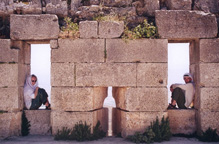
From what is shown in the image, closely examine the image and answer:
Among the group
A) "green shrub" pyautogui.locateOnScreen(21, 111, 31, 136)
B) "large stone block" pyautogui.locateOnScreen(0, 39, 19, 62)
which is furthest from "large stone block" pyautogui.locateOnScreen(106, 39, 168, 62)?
"green shrub" pyautogui.locateOnScreen(21, 111, 31, 136)

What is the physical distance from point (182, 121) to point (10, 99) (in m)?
4.66

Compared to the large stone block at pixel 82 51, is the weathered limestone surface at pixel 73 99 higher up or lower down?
lower down

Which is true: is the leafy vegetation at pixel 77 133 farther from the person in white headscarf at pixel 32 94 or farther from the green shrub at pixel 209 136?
the green shrub at pixel 209 136

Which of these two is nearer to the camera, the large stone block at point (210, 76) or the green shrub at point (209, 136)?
the green shrub at point (209, 136)

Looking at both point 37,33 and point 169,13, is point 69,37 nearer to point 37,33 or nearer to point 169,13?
point 37,33

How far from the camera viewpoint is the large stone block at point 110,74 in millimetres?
6355

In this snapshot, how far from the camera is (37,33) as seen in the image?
6453 mm

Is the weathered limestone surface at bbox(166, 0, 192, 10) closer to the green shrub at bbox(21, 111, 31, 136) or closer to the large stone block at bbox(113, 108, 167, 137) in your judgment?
the large stone block at bbox(113, 108, 167, 137)

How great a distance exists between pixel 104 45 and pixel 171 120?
2.74 m

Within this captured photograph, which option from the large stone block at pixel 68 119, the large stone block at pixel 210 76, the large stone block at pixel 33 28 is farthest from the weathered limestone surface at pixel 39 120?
the large stone block at pixel 210 76

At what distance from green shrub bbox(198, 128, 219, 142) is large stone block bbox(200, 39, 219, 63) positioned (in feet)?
5.95

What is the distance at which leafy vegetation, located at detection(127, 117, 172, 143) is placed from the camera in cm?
612

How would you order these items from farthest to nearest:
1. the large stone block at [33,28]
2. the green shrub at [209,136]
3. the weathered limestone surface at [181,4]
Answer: the weathered limestone surface at [181,4] → the large stone block at [33,28] → the green shrub at [209,136]

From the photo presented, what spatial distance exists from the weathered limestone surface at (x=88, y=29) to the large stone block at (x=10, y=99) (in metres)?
2.32
